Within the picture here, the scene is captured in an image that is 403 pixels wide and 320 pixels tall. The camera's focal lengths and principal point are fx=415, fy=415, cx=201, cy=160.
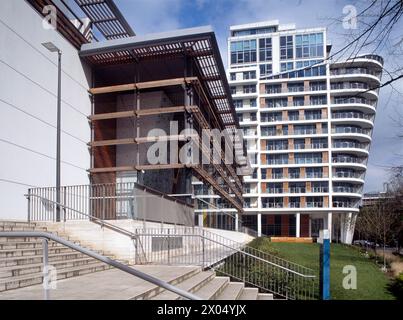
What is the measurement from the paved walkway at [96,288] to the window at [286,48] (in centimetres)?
6612

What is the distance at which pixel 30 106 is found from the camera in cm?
1659

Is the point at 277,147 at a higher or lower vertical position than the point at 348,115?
lower

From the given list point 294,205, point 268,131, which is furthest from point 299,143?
point 294,205

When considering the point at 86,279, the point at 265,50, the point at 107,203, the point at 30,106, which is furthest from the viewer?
the point at 265,50

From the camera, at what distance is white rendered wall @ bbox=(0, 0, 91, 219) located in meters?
15.2

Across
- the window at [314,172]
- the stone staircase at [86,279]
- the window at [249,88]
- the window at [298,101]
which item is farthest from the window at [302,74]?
the stone staircase at [86,279]

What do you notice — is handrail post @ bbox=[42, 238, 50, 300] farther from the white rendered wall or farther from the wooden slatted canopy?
the wooden slatted canopy

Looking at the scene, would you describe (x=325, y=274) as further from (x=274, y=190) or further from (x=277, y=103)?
(x=277, y=103)

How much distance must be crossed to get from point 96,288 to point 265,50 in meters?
73.9

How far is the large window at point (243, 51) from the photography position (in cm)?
7631

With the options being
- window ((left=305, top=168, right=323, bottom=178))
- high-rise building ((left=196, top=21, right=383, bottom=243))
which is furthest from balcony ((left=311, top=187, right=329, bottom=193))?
window ((left=305, top=168, right=323, bottom=178))

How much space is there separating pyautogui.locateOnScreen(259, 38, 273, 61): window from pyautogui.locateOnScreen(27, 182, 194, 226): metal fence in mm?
60910

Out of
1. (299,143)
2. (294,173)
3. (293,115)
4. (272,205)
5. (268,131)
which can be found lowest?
(272,205)
